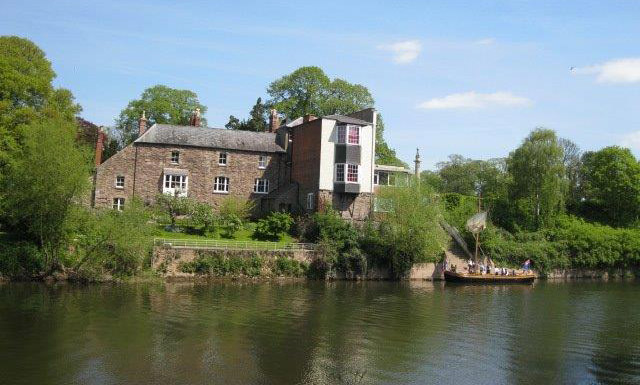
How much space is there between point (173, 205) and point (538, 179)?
35.0 metres

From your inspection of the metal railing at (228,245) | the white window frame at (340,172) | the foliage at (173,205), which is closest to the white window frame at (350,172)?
the white window frame at (340,172)

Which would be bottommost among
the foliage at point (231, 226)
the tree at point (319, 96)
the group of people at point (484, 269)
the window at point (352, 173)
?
the group of people at point (484, 269)

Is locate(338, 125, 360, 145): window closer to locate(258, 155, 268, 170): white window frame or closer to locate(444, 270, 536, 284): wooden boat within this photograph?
locate(258, 155, 268, 170): white window frame

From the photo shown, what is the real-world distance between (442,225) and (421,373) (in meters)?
35.0

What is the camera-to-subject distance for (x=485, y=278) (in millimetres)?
49031

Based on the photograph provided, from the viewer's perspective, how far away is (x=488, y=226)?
57000 mm

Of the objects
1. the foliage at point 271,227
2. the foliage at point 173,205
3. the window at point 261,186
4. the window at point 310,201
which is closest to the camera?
the foliage at point 271,227

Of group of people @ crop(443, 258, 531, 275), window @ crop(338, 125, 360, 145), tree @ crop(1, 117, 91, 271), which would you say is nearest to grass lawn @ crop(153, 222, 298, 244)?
tree @ crop(1, 117, 91, 271)

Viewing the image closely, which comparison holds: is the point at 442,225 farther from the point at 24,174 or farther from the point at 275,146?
the point at 24,174

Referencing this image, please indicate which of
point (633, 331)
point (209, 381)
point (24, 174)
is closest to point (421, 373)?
point (209, 381)

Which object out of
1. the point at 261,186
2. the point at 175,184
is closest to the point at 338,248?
the point at 261,186

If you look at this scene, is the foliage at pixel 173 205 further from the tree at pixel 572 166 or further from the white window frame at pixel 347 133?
the tree at pixel 572 166

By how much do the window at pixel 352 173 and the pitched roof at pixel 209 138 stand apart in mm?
8529

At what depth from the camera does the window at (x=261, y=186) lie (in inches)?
2270
